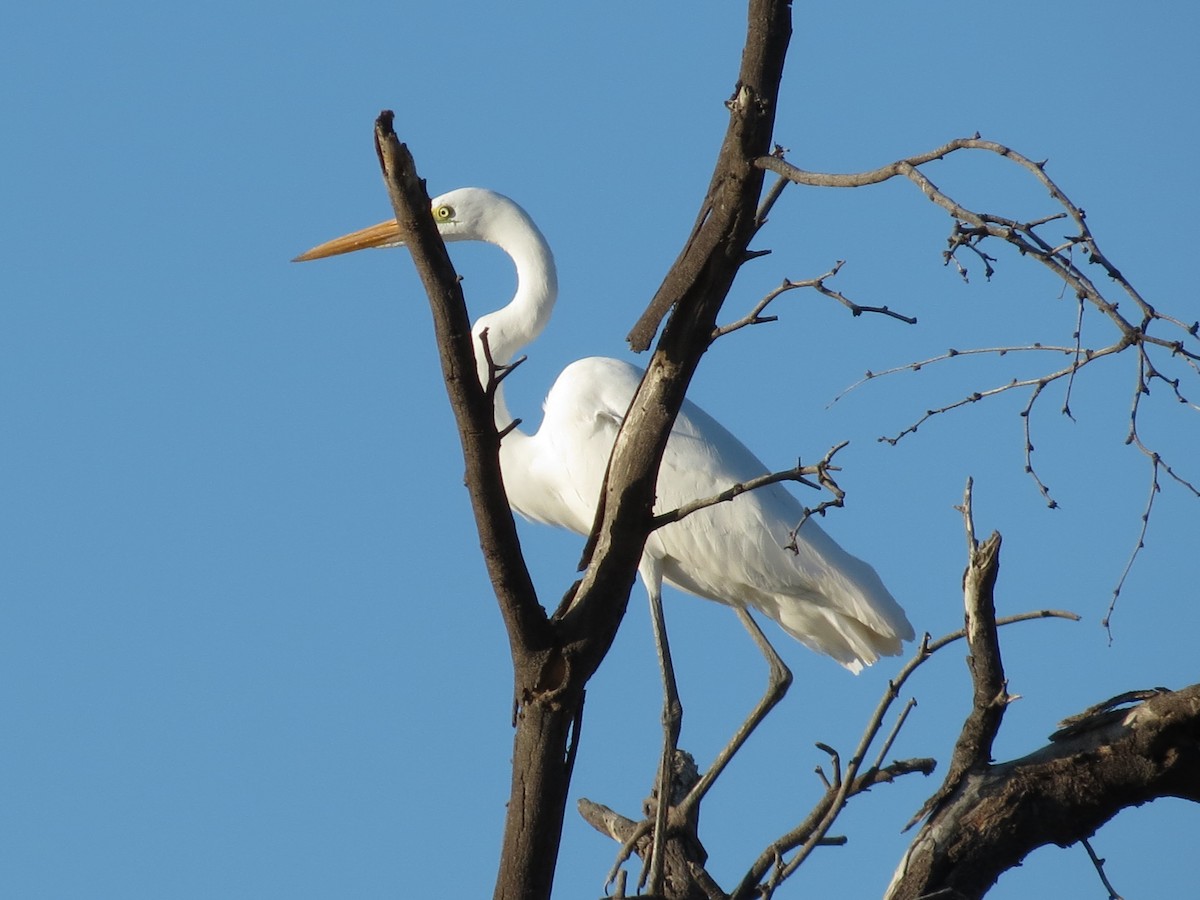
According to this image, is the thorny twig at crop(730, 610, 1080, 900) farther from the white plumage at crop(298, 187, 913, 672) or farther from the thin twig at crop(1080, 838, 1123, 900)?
the white plumage at crop(298, 187, 913, 672)

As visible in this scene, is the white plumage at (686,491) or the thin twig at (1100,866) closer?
the thin twig at (1100,866)

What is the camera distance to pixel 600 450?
673cm

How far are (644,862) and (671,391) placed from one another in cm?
189

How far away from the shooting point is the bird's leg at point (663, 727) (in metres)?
4.07

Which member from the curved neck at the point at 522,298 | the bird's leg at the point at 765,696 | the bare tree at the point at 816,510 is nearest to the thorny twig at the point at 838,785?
the bare tree at the point at 816,510

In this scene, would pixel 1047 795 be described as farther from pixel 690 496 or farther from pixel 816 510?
pixel 690 496

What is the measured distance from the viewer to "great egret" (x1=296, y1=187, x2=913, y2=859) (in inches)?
258

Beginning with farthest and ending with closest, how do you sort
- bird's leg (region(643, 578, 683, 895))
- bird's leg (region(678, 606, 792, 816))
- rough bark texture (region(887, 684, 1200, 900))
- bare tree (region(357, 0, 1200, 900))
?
bird's leg (region(678, 606, 792, 816))
bird's leg (region(643, 578, 683, 895))
rough bark texture (region(887, 684, 1200, 900))
bare tree (region(357, 0, 1200, 900))

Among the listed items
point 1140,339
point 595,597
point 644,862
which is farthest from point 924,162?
point 644,862

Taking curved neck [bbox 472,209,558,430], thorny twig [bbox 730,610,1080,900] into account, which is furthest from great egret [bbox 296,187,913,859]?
thorny twig [bbox 730,610,1080,900]

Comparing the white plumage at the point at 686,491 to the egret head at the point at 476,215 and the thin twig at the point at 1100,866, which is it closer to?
the egret head at the point at 476,215

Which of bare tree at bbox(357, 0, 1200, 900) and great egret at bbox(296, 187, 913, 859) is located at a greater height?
great egret at bbox(296, 187, 913, 859)

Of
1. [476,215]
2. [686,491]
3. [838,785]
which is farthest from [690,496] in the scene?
[838,785]

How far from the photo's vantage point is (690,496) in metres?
6.82
